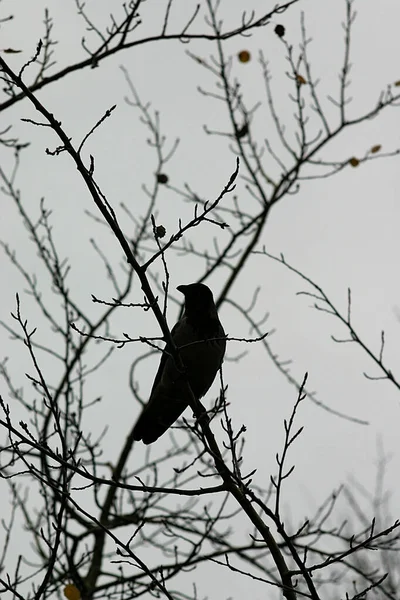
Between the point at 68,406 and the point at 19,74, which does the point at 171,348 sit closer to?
the point at 19,74

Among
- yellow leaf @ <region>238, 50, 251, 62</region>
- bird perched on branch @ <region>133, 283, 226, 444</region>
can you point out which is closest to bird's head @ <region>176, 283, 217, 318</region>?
bird perched on branch @ <region>133, 283, 226, 444</region>

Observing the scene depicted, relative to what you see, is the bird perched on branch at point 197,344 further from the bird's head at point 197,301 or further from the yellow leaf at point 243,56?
the yellow leaf at point 243,56

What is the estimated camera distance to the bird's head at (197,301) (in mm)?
5547

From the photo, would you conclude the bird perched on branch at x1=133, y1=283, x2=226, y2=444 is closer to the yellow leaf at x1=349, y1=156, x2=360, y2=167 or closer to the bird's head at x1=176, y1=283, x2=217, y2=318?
the bird's head at x1=176, y1=283, x2=217, y2=318

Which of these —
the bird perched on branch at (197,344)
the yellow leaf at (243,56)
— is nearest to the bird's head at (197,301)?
the bird perched on branch at (197,344)

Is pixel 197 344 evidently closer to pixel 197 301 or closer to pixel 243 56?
pixel 197 301

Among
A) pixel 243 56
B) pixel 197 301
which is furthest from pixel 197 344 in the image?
pixel 243 56

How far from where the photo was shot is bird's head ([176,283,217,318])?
18.2ft

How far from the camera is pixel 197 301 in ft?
18.2

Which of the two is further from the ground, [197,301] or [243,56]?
[243,56]

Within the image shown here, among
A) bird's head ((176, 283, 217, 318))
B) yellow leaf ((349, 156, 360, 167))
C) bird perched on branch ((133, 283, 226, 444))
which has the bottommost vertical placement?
bird perched on branch ((133, 283, 226, 444))

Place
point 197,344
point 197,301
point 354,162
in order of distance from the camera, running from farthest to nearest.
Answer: point 354,162, point 197,301, point 197,344

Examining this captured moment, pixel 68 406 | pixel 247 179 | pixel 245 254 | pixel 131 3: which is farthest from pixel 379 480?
pixel 131 3

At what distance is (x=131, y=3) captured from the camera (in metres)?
5.46
